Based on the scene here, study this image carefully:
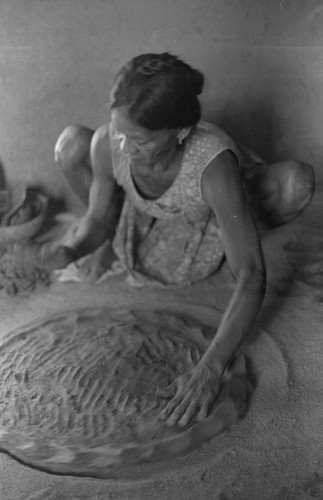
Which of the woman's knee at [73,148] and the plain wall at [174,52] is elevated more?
the plain wall at [174,52]

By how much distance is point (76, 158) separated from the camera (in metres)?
1.41

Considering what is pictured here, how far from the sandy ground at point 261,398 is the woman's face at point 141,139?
0.32 meters

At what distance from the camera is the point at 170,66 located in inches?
39.2

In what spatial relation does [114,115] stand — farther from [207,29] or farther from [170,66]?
[207,29]

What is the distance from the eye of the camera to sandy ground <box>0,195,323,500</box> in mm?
833

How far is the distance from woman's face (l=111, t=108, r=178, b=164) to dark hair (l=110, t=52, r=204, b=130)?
0.01 m

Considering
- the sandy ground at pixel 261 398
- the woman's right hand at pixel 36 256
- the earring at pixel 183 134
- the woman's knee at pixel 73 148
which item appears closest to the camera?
the sandy ground at pixel 261 398

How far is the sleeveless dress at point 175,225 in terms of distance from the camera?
1.17 m

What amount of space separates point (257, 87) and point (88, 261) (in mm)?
534

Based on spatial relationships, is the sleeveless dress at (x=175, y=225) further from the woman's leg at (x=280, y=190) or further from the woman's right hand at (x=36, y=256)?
the woman's right hand at (x=36, y=256)

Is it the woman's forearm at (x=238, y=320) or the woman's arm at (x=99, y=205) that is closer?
the woman's forearm at (x=238, y=320)

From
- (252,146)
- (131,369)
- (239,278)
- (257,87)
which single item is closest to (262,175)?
(252,146)

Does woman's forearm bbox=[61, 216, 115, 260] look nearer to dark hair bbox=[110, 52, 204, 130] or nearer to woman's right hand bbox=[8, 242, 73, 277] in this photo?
woman's right hand bbox=[8, 242, 73, 277]

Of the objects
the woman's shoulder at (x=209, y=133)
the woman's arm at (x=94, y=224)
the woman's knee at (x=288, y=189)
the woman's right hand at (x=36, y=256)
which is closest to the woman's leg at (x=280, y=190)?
the woman's knee at (x=288, y=189)
